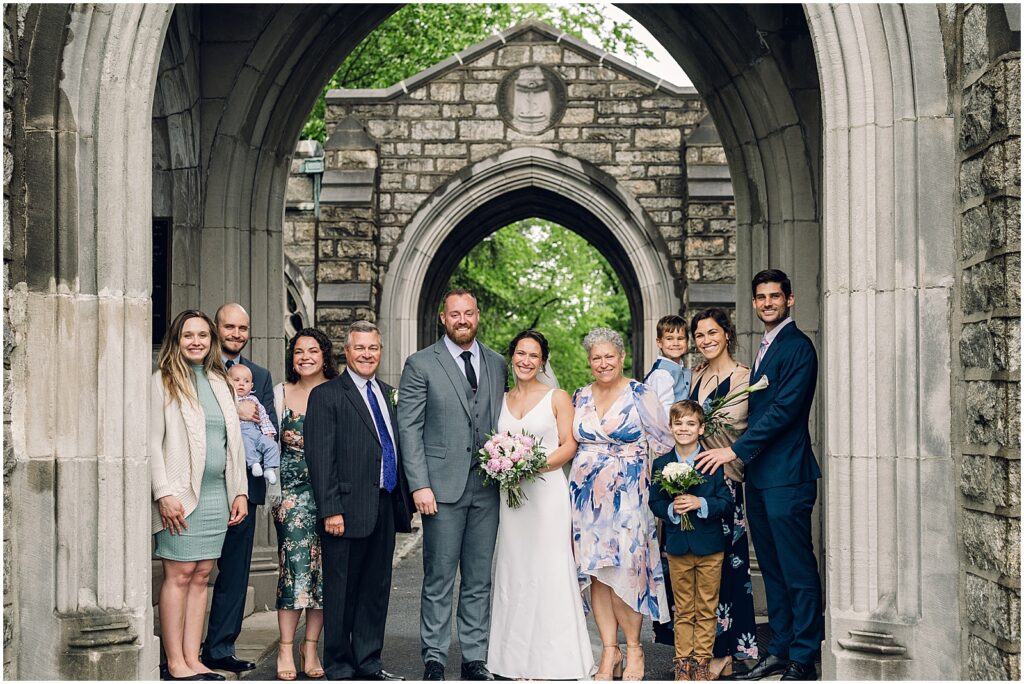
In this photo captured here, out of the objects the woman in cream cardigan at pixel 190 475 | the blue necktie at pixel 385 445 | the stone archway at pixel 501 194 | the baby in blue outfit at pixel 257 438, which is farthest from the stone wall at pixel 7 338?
the stone archway at pixel 501 194

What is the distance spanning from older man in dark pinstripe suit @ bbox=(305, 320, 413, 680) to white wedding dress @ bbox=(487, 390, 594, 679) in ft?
1.69

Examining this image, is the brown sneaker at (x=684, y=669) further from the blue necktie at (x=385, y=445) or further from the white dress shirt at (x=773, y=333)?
the blue necktie at (x=385, y=445)

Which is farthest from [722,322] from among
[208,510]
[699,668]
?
[208,510]

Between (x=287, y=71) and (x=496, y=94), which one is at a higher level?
(x=496, y=94)

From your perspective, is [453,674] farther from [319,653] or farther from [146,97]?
[146,97]

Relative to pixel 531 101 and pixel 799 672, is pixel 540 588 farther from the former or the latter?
pixel 531 101

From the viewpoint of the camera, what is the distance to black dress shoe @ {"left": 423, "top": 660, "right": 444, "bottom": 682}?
20.5 ft

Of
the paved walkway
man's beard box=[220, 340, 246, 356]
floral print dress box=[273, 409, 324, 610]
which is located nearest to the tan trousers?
the paved walkway

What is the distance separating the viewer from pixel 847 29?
5742 millimetres

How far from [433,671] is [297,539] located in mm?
896

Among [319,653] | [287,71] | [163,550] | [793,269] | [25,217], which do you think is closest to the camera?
[25,217]

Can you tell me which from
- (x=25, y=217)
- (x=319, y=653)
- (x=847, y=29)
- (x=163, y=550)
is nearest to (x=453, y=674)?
(x=319, y=653)

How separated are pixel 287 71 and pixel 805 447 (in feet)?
14.3

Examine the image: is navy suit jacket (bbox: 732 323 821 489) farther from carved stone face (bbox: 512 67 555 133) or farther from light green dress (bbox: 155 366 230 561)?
carved stone face (bbox: 512 67 555 133)
